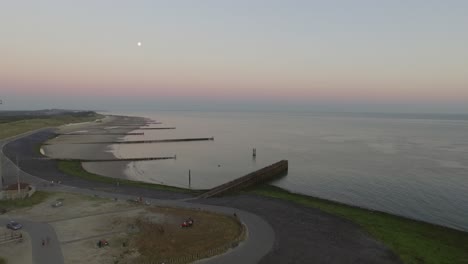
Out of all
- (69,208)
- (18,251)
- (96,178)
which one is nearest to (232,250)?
(18,251)

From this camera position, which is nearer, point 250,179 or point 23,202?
point 23,202

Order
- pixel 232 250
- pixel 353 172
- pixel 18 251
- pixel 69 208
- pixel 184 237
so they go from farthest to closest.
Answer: pixel 353 172 < pixel 69 208 < pixel 184 237 < pixel 232 250 < pixel 18 251

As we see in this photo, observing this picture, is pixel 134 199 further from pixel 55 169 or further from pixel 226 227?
pixel 55 169

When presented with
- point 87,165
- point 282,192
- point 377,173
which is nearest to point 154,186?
point 282,192

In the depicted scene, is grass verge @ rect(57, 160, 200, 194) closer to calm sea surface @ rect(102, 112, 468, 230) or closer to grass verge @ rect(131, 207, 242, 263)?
calm sea surface @ rect(102, 112, 468, 230)

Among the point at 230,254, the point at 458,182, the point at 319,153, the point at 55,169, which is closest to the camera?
the point at 230,254

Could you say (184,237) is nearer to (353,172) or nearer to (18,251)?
(18,251)

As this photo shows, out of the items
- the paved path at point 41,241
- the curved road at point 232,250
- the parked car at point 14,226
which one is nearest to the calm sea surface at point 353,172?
the curved road at point 232,250
